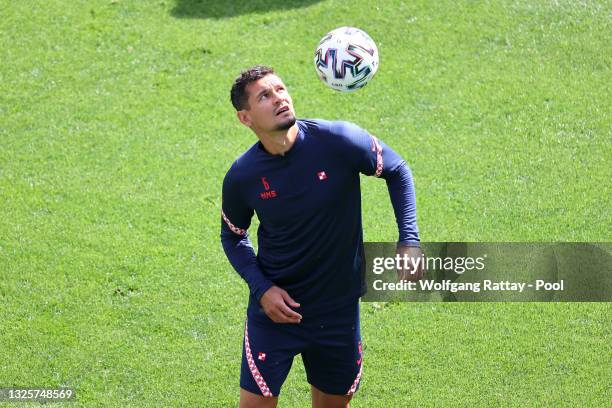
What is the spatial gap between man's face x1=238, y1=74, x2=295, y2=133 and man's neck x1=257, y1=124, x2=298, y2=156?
2.1 inches

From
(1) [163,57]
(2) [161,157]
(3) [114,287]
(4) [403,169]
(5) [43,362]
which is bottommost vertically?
(5) [43,362]

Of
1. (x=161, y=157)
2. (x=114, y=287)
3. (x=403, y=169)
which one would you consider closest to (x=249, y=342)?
(x=403, y=169)

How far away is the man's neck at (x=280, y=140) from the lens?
245 inches

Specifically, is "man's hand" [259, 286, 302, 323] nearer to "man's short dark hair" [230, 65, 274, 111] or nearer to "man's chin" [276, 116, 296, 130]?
"man's chin" [276, 116, 296, 130]

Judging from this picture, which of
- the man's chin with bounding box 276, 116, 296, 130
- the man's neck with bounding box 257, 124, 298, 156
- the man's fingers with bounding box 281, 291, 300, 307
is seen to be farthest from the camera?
the man's fingers with bounding box 281, 291, 300, 307

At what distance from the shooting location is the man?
20.6 ft

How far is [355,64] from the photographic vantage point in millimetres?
7664

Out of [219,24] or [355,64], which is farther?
[219,24]

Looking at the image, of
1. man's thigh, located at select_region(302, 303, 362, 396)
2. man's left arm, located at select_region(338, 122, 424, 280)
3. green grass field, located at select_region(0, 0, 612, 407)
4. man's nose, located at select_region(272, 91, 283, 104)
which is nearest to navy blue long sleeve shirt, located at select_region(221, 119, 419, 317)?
man's left arm, located at select_region(338, 122, 424, 280)

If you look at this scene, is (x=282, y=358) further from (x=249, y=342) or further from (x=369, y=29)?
(x=369, y=29)

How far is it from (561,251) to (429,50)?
384 cm

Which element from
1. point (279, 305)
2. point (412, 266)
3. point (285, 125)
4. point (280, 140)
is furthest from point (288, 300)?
point (285, 125)

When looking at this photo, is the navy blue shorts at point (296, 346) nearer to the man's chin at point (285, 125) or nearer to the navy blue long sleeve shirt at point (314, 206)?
the navy blue long sleeve shirt at point (314, 206)

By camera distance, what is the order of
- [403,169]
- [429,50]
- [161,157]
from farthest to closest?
[429,50] → [161,157] → [403,169]
